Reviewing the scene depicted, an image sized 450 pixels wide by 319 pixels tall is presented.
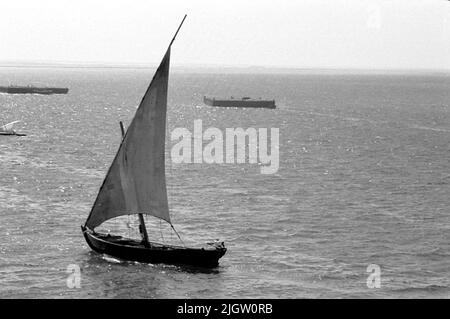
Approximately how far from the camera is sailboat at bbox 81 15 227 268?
46.7m

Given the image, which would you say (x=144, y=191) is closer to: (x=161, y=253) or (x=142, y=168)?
(x=142, y=168)

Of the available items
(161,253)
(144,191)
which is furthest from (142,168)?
(161,253)

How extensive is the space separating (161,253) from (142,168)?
5.45m

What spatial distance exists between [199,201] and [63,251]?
2139 centimetres

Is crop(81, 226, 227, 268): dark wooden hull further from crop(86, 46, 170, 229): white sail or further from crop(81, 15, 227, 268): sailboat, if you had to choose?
crop(86, 46, 170, 229): white sail

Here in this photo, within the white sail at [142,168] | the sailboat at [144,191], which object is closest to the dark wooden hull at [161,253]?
the sailboat at [144,191]

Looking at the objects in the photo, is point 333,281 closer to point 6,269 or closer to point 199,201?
point 6,269

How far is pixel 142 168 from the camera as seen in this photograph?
160 ft

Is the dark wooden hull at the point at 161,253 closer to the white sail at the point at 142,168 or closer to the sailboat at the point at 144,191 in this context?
the sailboat at the point at 144,191

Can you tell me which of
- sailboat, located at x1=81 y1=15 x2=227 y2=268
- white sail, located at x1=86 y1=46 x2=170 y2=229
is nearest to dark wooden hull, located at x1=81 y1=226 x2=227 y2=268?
sailboat, located at x1=81 y1=15 x2=227 y2=268

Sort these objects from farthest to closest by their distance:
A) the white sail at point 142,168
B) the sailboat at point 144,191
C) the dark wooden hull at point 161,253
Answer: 1. the dark wooden hull at point 161,253
2. the sailboat at point 144,191
3. the white sail at point 142,168

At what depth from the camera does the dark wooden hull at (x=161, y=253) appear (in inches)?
1861

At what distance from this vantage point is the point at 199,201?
234 feet

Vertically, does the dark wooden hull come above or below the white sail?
below
